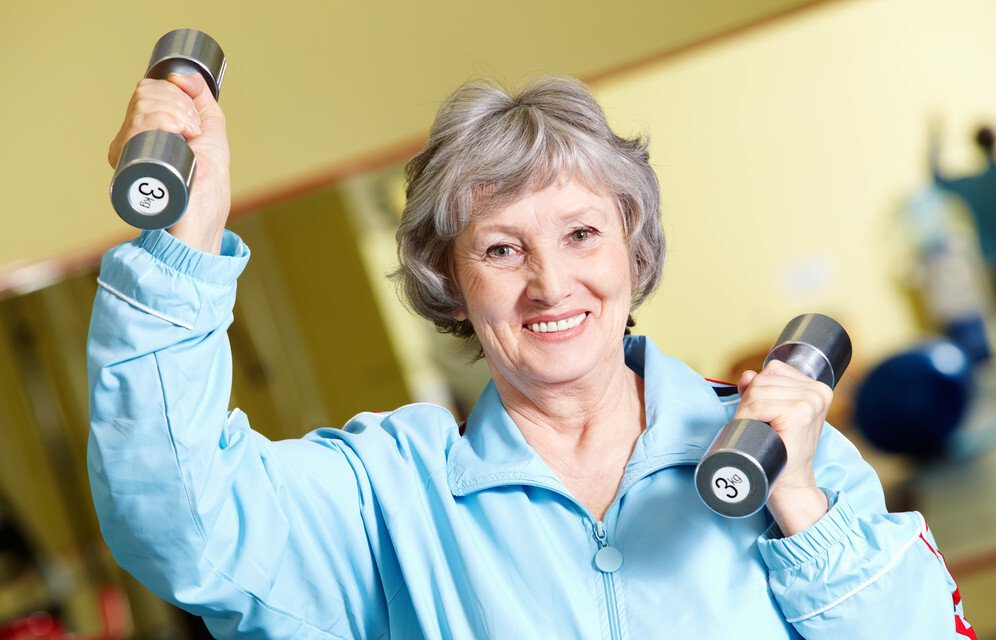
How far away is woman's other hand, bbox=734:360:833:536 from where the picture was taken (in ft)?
3.76

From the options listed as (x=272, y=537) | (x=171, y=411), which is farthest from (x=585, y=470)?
(x=171, y=411)

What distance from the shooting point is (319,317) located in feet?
11.4

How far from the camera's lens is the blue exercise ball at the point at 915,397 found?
322 cm

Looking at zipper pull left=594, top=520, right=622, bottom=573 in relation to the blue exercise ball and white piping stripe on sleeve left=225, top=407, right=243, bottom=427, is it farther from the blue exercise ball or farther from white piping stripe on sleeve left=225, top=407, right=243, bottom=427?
the blue exercise ball

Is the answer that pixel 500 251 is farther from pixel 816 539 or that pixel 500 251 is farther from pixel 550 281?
pixel 816 539

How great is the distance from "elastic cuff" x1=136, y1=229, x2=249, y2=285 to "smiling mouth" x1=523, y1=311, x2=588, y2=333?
38 cm

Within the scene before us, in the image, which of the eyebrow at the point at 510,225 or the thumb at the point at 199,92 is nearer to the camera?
the thumb at the point at 199,92

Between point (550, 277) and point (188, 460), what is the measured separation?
1.45ft

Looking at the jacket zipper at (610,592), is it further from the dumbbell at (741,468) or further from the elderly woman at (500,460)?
the dumbbell at (741,468)

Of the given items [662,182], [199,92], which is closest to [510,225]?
[199,92]

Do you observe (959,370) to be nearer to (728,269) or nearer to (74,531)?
(728,269)

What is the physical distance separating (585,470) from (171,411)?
1.66 feet

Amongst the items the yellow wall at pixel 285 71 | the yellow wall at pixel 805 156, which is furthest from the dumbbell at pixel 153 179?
the yellow wall at pixel 285 71

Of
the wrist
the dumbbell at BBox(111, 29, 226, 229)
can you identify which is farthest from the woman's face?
the dumbbell at BBox(111, 29, 226, 229)
